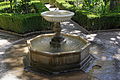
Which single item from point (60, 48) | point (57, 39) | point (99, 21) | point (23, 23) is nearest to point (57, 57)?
point (60, 48)

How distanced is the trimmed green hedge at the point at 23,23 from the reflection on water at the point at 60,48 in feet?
7.15

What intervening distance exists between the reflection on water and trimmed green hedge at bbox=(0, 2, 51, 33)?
2.18 meters

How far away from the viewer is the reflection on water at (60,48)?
24.6 feet

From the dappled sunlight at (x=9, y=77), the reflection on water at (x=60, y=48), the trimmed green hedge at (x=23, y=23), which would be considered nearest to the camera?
the dappled sunlight at (x=9, y=77)

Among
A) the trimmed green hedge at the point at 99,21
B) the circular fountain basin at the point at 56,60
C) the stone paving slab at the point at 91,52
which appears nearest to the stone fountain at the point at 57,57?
the circular fountain basin at the point at 56,60

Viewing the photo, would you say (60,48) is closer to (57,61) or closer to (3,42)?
(57,61)

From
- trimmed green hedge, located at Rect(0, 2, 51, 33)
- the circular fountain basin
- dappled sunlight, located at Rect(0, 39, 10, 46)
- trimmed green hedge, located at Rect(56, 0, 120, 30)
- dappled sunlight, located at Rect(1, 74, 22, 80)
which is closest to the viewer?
dappled sunlight, located at Rect(1, 74, 22, 80)

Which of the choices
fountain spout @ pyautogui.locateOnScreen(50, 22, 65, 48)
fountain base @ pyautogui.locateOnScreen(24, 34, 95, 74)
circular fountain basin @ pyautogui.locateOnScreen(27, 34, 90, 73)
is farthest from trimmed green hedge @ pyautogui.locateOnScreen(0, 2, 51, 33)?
circular fountain basin @ pyautogui.locateOnScreen(27, 34, 90, 73)

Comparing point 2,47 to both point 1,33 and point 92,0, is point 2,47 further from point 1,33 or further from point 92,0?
point 92,0

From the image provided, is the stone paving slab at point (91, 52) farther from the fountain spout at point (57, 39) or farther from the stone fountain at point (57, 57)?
the fountain spout at point (57, 39)

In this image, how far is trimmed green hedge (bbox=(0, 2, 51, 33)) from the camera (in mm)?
10438

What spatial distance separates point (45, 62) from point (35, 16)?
186 inches

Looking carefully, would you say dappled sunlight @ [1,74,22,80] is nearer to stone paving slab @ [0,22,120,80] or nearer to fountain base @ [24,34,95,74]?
stone paving slab @ [0,22,120,80]

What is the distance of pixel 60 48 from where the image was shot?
24.7 ft
